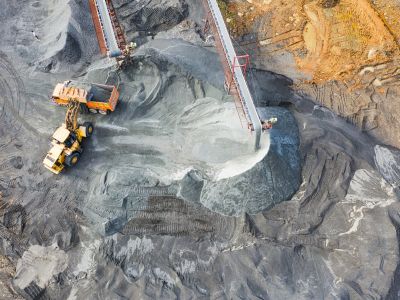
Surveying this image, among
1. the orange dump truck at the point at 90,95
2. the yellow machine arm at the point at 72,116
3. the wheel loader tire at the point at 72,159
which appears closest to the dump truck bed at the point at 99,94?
the orange dump truck at the point at 90,95

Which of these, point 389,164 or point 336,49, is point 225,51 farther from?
point 389,164

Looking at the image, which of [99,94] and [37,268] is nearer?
[37,268]

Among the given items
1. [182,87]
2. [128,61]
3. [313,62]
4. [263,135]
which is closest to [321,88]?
[313,62]

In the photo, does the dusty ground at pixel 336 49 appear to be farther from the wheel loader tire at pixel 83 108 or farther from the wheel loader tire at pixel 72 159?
the wheel loader tire at pixel 72 159

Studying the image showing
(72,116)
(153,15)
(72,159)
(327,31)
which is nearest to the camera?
(72,159)

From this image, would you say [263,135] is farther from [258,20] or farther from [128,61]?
[258,20]

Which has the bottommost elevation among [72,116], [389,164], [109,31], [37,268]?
[389,164]

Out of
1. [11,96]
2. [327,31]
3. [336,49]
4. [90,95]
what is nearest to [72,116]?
[90,95]
